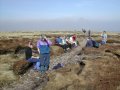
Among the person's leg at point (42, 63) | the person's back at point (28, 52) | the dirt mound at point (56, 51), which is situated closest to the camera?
the person's leg at point (42, 63)

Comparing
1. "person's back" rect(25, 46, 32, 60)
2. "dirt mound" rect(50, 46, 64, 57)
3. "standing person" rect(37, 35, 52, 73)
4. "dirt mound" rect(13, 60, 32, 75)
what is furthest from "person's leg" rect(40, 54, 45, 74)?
"dirt mound" rect(50, 46, 64, 57)

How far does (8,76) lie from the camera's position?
687 inches

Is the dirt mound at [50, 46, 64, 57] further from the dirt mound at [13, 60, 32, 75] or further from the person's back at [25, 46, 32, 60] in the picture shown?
the dirt mound at [13, 60, 32, 75]

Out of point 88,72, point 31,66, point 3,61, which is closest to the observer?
point 88,72

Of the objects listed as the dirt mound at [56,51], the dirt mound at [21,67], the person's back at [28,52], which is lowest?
the dirt mound at [56,51]

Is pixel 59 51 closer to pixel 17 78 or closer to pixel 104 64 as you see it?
pixel 17 78

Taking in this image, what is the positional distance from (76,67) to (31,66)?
324 inches

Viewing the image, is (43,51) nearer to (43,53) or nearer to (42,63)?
(43,53)

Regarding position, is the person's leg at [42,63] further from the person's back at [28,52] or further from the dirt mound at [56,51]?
Answer: the dirt mound at [56,51]

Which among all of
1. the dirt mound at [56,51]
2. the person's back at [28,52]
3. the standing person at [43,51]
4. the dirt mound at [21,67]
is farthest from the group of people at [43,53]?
the dirt mound at [56,51]

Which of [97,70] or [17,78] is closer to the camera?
[97,70]

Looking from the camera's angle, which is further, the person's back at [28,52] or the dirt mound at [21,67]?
the person's back at [28,52]

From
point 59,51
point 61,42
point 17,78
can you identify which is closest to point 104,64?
point 17,78

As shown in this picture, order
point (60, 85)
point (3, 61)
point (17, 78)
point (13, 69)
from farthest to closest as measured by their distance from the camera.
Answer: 1. point (3, 61)
2. point (13, 69)
3. point (17, 78)
4. point (60, 85)
